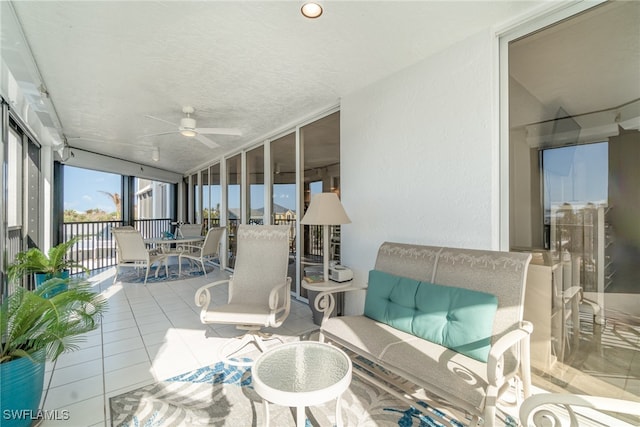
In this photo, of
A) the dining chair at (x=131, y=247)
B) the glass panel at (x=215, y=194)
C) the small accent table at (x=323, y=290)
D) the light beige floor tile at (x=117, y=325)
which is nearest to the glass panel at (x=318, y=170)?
the small accent table at (x=323, y=290)

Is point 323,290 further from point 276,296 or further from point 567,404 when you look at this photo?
point 567,404

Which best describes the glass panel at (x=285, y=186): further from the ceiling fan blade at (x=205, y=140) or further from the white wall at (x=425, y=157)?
the white wall at (x=425, y=157)

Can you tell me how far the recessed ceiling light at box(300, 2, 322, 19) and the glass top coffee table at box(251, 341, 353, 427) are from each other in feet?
7.18

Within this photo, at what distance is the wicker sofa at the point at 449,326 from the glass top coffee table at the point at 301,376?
27 cm

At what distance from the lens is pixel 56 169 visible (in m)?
6.08

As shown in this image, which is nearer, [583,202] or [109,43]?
[583,202]

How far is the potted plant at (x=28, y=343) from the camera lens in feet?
4.80

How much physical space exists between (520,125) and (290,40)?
188cm

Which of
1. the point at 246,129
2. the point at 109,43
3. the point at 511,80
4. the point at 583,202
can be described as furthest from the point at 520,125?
the point at 246,129

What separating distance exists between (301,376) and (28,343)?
158 centimetres

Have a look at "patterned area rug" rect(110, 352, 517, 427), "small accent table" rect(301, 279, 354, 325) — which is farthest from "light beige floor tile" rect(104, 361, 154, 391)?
"small accent table" rect(301, 279, 354, 325)

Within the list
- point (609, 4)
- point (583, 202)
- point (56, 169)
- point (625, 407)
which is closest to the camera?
point (625, 407)

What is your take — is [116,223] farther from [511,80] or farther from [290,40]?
[511,80]

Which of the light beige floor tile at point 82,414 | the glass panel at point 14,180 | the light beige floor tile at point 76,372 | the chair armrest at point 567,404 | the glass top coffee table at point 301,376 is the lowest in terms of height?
the light beige floor tile at point 76,372
